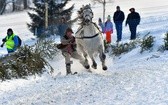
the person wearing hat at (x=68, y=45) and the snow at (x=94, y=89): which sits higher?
the person wearing hat at (x=68, y=45)

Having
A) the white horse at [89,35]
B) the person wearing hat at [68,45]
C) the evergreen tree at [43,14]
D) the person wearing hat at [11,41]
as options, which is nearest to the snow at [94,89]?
the person wearing hat at [68,45]

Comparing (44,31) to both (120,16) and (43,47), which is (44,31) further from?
A: (43,47)

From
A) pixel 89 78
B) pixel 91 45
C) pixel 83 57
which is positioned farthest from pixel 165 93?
pixel 83 57

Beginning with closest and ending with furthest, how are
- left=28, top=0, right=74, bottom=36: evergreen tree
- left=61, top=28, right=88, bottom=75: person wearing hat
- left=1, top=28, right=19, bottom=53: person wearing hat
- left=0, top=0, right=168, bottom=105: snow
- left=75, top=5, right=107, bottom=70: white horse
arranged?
left=0, top=0, right=168, bottom=105: snow, left=75, top=5, right=107, bottom=70: white horse, left=61, top=28, right=88, bottom=75: person wearing hat, left=1, top=28, right=19, bottom=53: person wearing hat, left=28, top=0, right=74, bottom=36: evergreen tree

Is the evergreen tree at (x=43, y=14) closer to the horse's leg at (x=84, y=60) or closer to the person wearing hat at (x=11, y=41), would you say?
the person wearing hat at (x=11, y=41)

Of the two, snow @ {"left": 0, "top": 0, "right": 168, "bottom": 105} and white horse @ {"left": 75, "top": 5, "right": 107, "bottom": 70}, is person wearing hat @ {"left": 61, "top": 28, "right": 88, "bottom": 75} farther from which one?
snow @ {"left": 0, "top": 0, "right": 168, "bottom": 105}

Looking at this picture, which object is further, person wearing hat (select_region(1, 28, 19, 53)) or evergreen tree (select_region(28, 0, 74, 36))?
evergreen tree (select_region(28, 0, 74, 36))

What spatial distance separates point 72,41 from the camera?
13602mm

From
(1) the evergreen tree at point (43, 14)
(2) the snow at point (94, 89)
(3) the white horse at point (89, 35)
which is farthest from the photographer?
(1) the evergreen tree at point (43, 14)

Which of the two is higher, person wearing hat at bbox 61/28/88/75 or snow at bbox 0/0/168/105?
person wearing hat at bbox 61/28/88/75

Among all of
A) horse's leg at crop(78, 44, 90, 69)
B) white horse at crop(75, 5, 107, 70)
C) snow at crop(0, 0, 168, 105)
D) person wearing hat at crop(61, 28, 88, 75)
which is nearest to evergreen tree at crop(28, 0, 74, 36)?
horse's leg at crop(78, 44, 90, 69)

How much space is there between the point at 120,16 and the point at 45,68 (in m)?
9.77

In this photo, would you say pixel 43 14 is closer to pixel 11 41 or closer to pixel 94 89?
pixel 11 41

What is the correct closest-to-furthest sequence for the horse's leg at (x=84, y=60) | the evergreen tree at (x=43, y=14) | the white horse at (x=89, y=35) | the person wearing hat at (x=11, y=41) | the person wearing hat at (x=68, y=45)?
the white horse at (x=89, y=35) → the person wearing hat at (x=68, y=45) → the horse's leg at (x=84, y=60) → the person wearing hat at (x=11, y=41) → the evergreen tree at (x=43, y=14)
